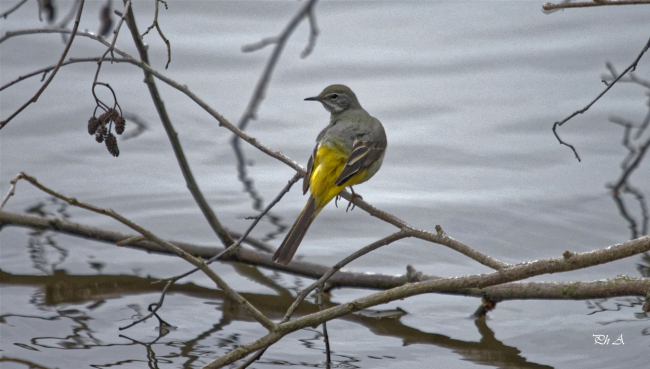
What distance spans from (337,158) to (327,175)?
341 millimetres

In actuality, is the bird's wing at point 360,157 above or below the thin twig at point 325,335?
above

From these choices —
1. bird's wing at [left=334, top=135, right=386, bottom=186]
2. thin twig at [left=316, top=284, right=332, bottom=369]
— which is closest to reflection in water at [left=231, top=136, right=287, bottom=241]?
bird's wing at [left=334, top=135, right=386, bottom=186]

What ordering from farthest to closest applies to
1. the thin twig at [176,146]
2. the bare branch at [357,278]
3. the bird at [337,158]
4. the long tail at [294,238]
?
the thin twig at [176,146] → the bird at [337,158] → the long tail at [294,238] → the bare branch at [357,278]

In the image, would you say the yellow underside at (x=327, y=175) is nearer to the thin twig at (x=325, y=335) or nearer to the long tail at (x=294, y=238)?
the long tail at (x=294, y=238)

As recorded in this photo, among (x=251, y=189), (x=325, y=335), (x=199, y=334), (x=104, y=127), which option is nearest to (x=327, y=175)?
(x=325, y=335)

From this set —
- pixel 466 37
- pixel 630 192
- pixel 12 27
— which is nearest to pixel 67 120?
pixel 12 27

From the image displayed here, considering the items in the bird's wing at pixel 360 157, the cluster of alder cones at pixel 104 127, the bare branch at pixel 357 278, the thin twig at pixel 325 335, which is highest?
the bird's wing at pixel 360 157

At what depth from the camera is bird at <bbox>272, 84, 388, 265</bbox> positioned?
503 centimetres

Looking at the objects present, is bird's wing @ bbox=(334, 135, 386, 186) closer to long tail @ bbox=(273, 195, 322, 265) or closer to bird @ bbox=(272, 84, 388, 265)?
bird @ bbox=(272, 84, 388, 265)

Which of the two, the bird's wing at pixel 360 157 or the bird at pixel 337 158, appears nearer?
the bird at pixel 337 158

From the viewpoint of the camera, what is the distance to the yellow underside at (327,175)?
535 cm

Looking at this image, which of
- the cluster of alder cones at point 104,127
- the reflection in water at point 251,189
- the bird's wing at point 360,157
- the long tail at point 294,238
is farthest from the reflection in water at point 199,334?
the cluster of alder cones at point 104,127

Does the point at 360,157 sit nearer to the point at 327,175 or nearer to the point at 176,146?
the point at 327,175

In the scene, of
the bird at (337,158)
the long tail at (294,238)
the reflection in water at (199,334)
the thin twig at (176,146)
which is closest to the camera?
the long tail at (294,238)
